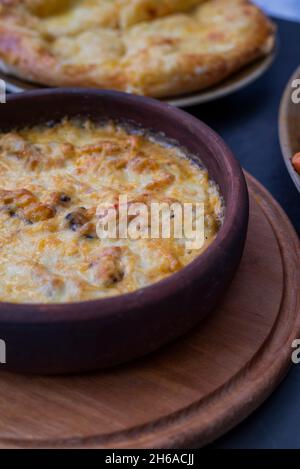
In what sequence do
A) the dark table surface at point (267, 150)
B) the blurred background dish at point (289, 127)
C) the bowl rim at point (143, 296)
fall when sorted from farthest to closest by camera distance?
the blurred background dish at point (289, 127)
the dark table surface at point (267, 150)
the bowl rim at point (143, 296)

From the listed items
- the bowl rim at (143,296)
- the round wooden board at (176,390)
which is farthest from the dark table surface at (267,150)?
the bowl rim at (143,296)

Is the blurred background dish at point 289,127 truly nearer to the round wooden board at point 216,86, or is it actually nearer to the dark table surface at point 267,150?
the dark table surface at point 267,150

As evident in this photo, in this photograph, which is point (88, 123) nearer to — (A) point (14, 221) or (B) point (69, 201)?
(B) point (69, 201)

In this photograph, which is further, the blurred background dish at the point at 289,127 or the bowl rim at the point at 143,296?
the blurred background dish at the point at 289,127

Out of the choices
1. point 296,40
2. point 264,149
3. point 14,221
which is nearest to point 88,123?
point 14,221

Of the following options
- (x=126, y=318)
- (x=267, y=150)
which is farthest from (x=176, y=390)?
(x=267, y=150)

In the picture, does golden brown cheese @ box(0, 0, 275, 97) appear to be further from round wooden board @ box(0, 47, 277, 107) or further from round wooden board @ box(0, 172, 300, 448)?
round wooden board @ box(0, 172, 300, 448)

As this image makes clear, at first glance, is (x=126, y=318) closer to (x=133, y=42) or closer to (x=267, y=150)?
(x=267, y=150)
